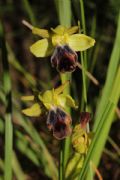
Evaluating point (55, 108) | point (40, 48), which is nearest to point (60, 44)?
point (40, 48)

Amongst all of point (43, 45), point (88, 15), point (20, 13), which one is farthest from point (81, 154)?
point (20, 13)

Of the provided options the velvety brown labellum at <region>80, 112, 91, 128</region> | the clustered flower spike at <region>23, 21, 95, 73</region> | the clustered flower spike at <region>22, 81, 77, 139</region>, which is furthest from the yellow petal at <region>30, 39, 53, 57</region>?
the velvety brown labellum at <region>80, 112, 91, 128</region>

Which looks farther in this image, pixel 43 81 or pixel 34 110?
pixel 43 81

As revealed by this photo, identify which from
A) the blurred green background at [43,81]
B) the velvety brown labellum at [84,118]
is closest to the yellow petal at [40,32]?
the blurred green background at [43,81]

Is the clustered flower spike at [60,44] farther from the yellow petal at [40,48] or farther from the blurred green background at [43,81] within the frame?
the blurred green background at [43,81]

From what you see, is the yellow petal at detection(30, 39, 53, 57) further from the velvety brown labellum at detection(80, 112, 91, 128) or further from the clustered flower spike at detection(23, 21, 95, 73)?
the velvety brown labellum at detection(80, 112, 91, 128)

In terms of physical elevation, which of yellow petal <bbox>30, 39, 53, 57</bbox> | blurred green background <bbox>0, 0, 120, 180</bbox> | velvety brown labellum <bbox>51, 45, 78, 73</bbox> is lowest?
blurred green background <bbox>0, 0, 120, 180</bbox>

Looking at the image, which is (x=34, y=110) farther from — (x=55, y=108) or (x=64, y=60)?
(x=64, y=60)
